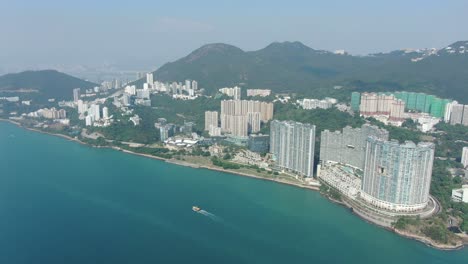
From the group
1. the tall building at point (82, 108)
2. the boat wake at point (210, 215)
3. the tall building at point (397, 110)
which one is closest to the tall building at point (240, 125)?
the tall building at point (397, 110)

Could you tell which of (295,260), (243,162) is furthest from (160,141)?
(295,260)

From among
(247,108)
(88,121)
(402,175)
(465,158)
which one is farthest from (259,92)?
(402,175)

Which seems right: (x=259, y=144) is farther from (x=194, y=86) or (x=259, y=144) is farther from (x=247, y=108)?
(x=194, y=86)

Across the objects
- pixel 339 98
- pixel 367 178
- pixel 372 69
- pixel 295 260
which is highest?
pixel 372 69

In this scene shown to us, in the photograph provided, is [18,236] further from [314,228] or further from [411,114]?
[411,114]

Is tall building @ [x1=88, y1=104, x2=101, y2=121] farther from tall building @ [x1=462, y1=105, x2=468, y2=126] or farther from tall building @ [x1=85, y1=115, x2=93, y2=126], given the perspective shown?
tall building @ [x1=462, y1=105, x2=468, y2=126]

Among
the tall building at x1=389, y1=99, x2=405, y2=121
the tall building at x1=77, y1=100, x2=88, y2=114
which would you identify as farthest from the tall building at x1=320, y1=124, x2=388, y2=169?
the tall building at x1=77, y1=100, x2=88, y2=114
